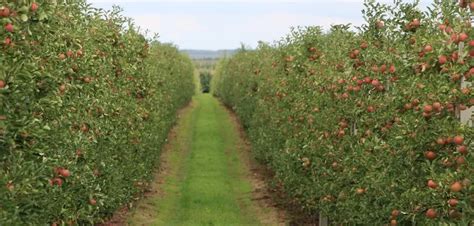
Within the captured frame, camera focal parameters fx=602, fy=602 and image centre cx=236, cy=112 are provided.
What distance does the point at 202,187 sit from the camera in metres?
20.0

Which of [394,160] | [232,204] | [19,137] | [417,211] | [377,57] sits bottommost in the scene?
[232,204]

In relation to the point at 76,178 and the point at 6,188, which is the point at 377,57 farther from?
the point at 6,188

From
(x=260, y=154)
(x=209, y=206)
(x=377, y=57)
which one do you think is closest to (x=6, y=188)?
(x=377, y=57)

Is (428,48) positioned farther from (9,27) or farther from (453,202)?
(9,27)

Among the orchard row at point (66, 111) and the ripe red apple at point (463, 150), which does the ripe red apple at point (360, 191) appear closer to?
the ripe red apple at point (463, 150)

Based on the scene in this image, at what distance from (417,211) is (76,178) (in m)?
4.46

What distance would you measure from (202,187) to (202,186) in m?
0.16

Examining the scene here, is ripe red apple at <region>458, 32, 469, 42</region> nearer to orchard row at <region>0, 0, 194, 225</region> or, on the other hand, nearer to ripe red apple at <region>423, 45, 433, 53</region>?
ripe red apple at <region>423, 45, 433, 53</region>

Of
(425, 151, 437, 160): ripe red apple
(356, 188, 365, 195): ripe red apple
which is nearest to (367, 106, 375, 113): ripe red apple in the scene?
(356, 188, 365, 195): ripe red apple

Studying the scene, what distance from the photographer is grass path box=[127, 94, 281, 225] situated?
15938 millimetres

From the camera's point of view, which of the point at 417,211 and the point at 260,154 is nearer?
the point at 417,211

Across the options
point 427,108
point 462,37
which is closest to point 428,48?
point 462,37

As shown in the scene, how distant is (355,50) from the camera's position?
9500mm

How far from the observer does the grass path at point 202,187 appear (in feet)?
52.3
